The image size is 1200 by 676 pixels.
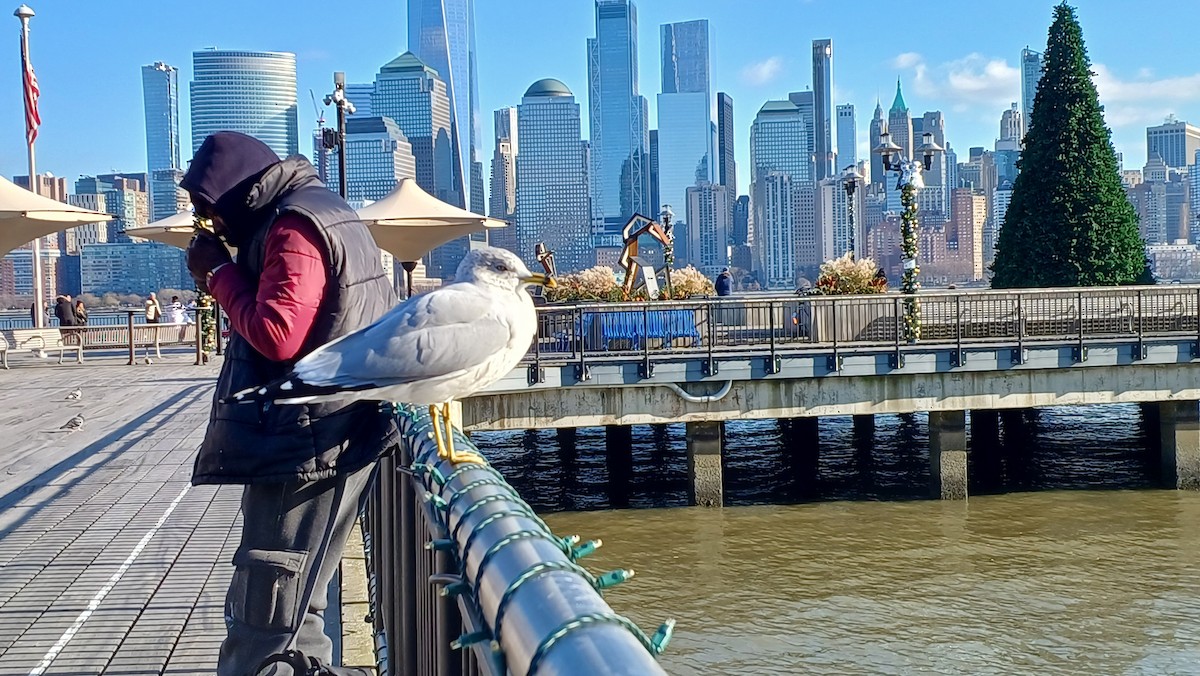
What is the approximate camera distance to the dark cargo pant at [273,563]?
3496 mm

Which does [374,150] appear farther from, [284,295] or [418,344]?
[418,344]

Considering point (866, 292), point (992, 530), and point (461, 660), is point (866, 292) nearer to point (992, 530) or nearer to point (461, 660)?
point (992, 530)

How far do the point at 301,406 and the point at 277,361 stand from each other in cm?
16

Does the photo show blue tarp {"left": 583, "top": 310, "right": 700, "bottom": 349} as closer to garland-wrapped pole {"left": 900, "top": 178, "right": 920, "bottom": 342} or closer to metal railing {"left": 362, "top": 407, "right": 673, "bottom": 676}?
garland-wrapped pole {"left": 900, "top": 178, "right": 920, "bottom": 342}

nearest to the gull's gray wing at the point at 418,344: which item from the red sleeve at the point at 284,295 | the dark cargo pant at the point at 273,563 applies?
the red sleeve at the point at 284,295

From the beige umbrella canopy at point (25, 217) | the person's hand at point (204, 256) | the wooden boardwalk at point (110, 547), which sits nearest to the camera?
the person's hand at point (204, 256)

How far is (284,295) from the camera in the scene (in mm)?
3334

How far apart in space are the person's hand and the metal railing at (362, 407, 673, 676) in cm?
83

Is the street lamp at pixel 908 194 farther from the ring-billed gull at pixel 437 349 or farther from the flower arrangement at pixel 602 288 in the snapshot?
the ring-billed gull at pixel 437 349

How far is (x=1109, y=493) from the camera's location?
22.7m

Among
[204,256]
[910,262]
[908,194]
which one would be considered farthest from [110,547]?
[908,194]

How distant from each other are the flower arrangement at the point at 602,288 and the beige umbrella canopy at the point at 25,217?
34.4 ft

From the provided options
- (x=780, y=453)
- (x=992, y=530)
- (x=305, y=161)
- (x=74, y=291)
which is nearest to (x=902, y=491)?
(x=992, y=530)

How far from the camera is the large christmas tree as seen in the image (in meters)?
32.3
